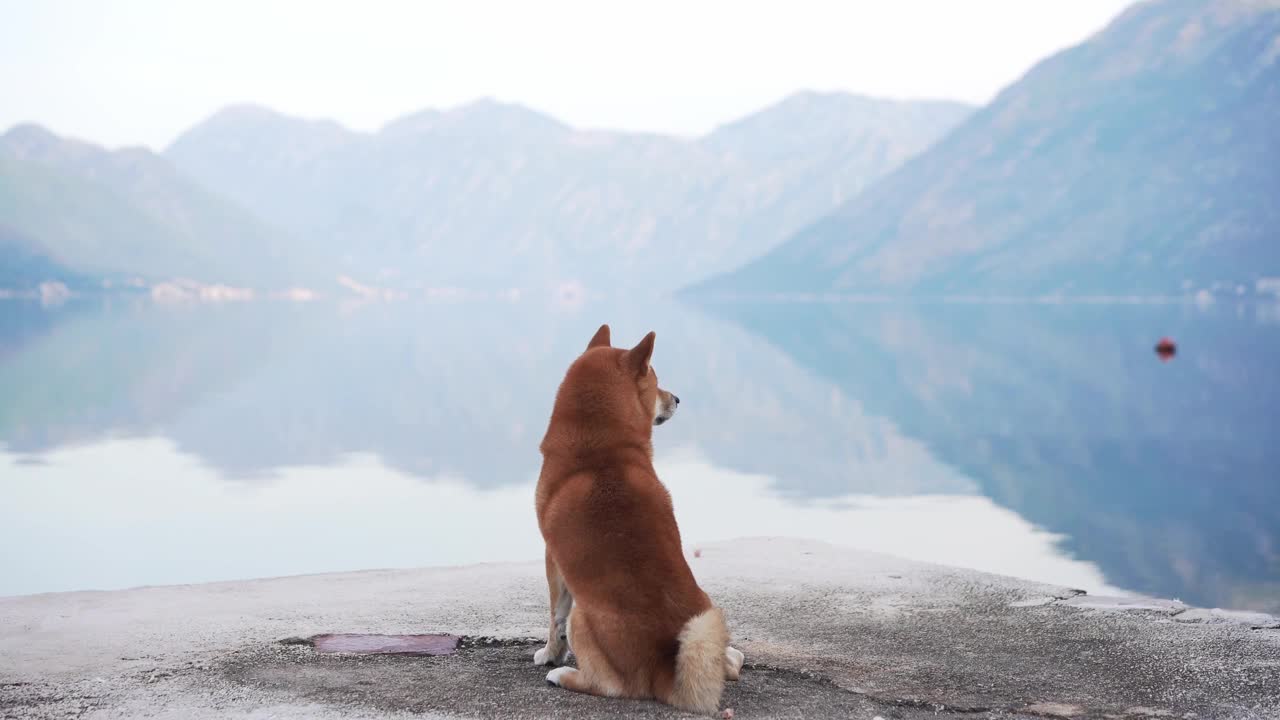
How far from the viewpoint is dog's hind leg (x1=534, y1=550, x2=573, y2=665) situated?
7.67 m

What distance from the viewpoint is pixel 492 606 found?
10320mm

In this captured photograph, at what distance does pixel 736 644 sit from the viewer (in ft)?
29.7

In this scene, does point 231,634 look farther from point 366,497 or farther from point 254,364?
point 254,364

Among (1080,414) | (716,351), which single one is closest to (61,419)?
(1080,414)

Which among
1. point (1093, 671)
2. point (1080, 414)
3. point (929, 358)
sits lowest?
point (1093, 671)

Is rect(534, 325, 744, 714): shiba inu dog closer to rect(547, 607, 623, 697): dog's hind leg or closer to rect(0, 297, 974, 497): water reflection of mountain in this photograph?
rect(547, 607, 623, 697): dog's hind leg

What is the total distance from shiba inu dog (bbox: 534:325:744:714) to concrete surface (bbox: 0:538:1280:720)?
241mm

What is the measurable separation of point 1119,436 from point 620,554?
37.1 m

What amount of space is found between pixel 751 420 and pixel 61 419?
23.9 meters

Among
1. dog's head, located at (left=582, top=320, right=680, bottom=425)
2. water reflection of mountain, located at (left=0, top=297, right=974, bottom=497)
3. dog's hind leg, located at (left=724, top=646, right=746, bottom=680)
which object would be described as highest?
water reflection of mountain, located at (left=0, top=297, right=974, bottom=497)

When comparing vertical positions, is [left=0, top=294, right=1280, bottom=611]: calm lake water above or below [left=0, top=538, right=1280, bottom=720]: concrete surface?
above

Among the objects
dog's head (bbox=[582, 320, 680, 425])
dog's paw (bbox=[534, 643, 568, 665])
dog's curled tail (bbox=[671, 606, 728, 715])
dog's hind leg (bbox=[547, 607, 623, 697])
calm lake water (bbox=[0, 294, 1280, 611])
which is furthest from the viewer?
calm lake water (bbox=[0, 294, 1280, 611])

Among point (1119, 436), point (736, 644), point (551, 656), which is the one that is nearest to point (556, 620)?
point (551, 656)

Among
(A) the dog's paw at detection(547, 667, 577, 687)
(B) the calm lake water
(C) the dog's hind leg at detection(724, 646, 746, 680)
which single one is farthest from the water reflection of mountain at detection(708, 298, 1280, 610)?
(A) the dog's paw at detection(547, 667, 577, 687)
